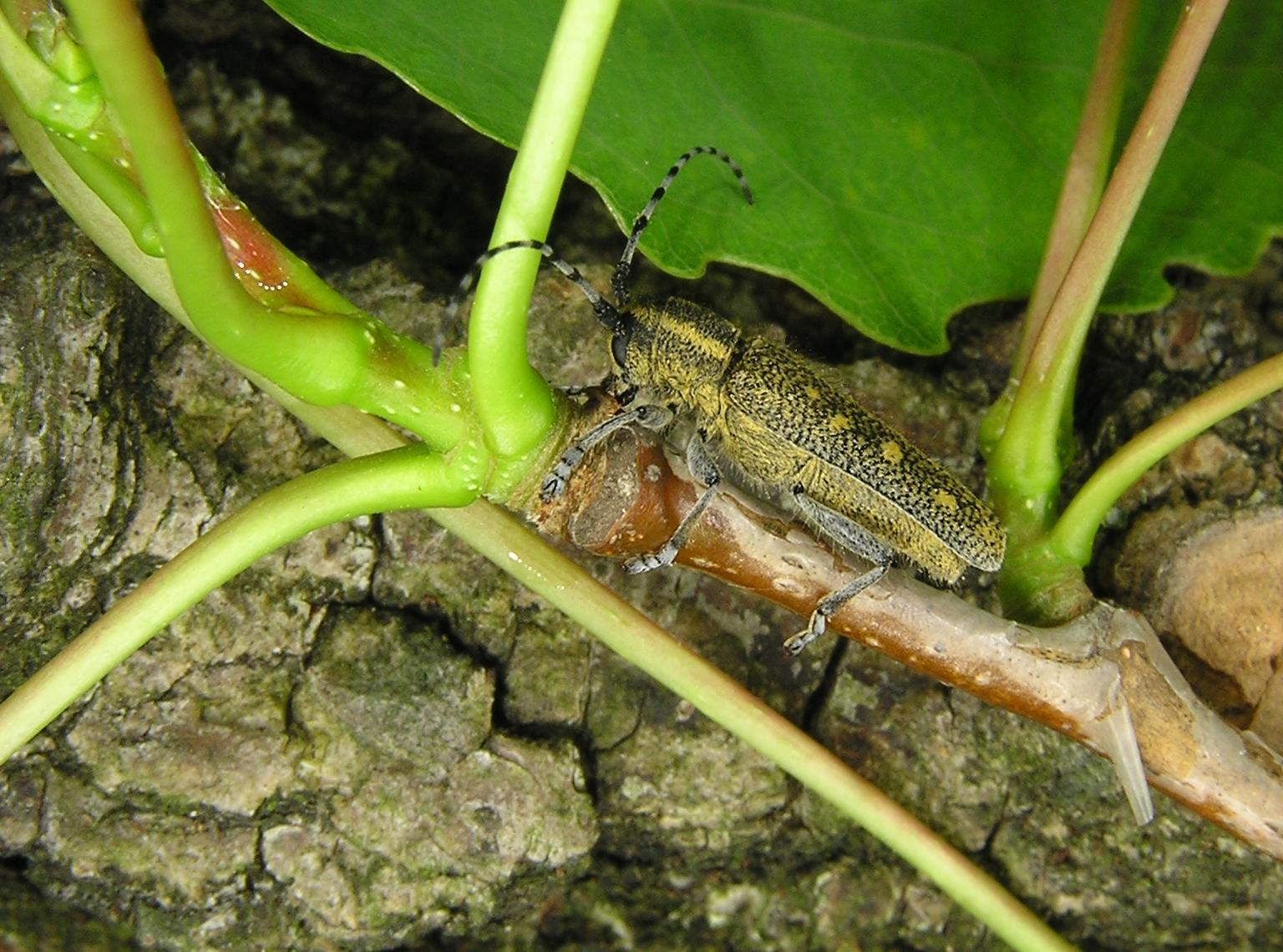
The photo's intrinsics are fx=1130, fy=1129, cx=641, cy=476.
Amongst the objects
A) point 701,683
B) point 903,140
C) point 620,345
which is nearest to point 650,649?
point 701,683

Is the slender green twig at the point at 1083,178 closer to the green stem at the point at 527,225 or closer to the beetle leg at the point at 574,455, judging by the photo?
the beetle leg at the point at 574,455

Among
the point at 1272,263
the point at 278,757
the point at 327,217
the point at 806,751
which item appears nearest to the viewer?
the point at 806,751

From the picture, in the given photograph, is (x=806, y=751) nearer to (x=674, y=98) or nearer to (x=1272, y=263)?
(x=674, y=98)

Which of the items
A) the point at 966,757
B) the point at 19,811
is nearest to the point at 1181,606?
the point at 966,757

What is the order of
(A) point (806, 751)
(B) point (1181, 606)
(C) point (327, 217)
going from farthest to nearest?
1. (C) point (327, 217)
2. (B) point (1181, 606)
3. (A) point (806, 751)

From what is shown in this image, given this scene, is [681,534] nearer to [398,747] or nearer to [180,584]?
[398,747]

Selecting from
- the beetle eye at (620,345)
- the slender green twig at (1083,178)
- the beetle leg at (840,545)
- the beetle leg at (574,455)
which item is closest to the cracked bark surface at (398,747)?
the beetle eye at (620,345)
